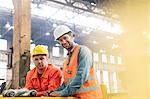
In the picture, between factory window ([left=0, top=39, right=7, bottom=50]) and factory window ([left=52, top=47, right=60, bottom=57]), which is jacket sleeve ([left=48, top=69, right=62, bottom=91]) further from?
factory window ([left=52, top=47, right=60, bottom=57])

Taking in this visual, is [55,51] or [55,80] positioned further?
→ [55,51]

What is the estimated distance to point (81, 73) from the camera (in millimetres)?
2760

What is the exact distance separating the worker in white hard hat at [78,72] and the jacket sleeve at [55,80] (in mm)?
381

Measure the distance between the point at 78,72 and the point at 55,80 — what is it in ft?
2.26

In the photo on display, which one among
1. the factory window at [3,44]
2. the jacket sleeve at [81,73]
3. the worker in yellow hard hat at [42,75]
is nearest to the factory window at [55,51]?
the factory window at [3,44]

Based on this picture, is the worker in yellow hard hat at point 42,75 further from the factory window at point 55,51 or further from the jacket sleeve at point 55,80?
the factory window at point 55,51

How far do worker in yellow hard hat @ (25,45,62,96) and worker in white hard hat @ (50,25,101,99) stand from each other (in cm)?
40

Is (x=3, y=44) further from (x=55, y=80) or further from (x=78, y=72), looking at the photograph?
(x=78, y=72)

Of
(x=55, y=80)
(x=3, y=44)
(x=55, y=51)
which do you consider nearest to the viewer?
(x=55, y=80)

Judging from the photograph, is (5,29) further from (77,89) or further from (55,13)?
(77,89)

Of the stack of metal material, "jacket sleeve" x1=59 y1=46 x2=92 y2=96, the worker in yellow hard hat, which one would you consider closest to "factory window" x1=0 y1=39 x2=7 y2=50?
the worker in yellow hard hat

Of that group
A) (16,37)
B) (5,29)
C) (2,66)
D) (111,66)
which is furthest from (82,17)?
(16,37)

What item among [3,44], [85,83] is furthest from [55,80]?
[3,44]

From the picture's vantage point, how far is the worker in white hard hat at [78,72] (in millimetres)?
2785
